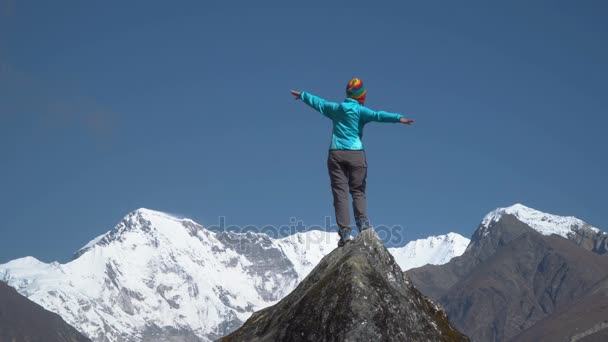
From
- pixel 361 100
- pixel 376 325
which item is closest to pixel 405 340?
pixel 376 325

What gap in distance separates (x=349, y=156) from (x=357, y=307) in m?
4.01

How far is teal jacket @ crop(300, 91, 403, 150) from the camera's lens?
17281mm

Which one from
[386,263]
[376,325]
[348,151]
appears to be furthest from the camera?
[348,151]

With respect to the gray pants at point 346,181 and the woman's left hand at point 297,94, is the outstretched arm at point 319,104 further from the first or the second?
the gray pants at point 346,181

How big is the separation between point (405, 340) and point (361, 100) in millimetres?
5442

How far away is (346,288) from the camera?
46.8 ft

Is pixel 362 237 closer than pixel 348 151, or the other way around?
pixel 362 237

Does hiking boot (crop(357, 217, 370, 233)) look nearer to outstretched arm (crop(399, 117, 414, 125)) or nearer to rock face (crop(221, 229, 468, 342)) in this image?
rock face (crop(221, 229, 468, 342))

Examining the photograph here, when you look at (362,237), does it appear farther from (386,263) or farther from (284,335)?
(284,335)

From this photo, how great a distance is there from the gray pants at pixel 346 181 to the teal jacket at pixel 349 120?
0.57ft

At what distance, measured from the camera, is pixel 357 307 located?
13945 mm

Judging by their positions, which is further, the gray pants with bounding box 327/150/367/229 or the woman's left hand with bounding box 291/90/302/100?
the woman's left hand with bounding box 291/90/302/100

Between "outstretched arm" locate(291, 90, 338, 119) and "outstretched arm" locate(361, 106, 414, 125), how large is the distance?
604mm

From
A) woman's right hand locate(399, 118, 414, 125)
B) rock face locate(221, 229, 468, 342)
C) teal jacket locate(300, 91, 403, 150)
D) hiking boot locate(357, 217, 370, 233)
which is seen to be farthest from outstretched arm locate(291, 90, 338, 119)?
rock face locate(221, 229, 468, 342)
